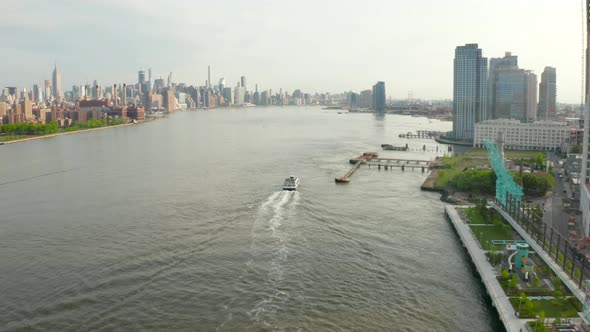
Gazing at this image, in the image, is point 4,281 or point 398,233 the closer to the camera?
point 4,281

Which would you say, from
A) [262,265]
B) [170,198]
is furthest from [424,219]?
[170,198]

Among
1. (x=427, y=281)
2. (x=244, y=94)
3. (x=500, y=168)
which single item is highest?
(x=244, y=94)

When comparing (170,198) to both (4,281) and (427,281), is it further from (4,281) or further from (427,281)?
(427,281)

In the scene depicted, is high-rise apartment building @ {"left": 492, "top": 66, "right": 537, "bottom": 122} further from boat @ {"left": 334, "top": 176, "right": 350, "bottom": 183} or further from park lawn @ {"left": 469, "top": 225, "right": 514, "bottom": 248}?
park lawn @ {"left": 469, "top": 225, "right": 514, "bottom": 248}

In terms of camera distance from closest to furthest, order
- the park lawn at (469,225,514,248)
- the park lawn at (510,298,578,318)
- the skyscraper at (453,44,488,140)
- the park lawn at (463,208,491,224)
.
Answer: the park lawn at (510,298,578,318) → the park lawn at (469,225,514,248) → the park lawn at (463,208,491,224) → the skyscraper at (453,44,488,140)

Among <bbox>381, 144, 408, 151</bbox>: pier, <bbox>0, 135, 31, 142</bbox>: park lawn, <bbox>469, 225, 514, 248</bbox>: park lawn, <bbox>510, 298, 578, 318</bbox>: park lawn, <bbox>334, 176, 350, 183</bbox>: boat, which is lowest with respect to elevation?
<bbox>510, 298, 578, 318</bbox>: park lawn

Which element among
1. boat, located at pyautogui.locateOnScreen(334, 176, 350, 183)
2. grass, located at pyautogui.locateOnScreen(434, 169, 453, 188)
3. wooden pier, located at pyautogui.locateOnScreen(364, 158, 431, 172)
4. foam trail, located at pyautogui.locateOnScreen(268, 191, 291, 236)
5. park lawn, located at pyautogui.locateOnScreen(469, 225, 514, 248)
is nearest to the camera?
park lawn, located at pyautogui.locateOnScreen(469, 225, 514, 248)

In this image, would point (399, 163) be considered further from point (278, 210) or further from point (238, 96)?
point (238, 96)

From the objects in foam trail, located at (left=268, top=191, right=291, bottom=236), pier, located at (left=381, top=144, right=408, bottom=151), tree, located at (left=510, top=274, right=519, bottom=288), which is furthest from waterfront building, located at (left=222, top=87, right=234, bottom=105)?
tree, located at (left=510, top=274, right=519, bottom=288)
